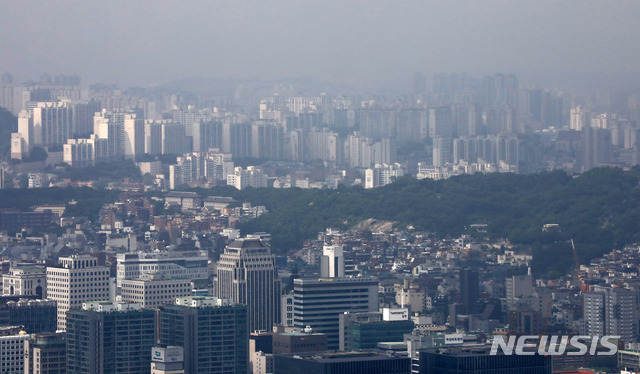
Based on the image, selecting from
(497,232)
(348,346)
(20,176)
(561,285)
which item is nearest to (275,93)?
(20,176)

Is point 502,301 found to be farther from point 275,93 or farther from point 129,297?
point 275,93

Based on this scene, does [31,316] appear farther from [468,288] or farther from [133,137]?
[133,137]

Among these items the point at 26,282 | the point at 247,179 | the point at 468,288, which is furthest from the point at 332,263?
the point at 247,179

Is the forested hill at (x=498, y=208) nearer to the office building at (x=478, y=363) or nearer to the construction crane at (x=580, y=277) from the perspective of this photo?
the construction crane at (x=580, y=277)

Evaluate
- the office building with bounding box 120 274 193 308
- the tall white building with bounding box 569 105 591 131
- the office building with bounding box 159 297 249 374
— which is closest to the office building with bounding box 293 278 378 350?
the office building with bounding box 120 274 193 308

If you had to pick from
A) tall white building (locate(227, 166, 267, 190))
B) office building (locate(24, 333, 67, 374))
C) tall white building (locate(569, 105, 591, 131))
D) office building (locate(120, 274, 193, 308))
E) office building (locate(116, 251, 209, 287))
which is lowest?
office building (locate(24, 333, 67, 374))

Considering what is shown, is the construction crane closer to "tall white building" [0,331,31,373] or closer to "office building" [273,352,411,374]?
"tall white building" [0,331,31,373]
